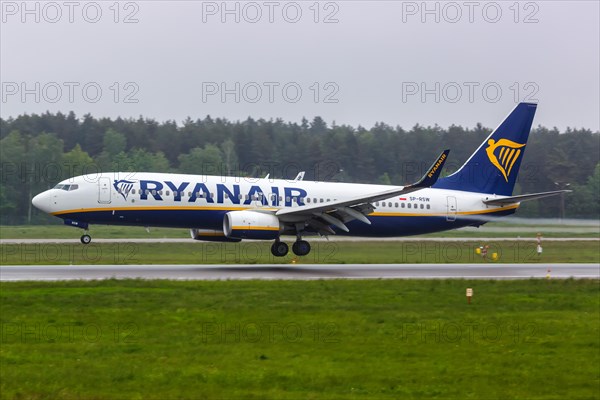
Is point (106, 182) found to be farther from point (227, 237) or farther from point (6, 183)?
point (6, 183)

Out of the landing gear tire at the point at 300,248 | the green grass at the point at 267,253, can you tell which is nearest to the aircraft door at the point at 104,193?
the green grass at the point at 267,253

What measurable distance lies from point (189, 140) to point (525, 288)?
234 feet

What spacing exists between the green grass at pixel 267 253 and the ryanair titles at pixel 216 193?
3.42 metres

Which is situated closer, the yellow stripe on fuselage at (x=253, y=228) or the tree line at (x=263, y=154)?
the yellow stripe on fuselage at (x=253, y=228)

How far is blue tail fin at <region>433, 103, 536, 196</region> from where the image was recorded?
4056cm

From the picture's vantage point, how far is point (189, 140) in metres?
94.8

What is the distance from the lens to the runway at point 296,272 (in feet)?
96.5

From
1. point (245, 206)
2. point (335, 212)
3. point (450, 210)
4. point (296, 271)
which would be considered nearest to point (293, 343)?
point (296, 271)

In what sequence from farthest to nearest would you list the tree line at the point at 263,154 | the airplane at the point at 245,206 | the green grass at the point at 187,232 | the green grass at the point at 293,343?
the tree line at the point at 263,154 < the green grass at the point at 187,232 < the airplane at the point at 245,206 < the green grass at the point at 293,343

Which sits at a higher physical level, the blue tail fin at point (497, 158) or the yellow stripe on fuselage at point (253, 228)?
the blue tail fin at point (497, 158)

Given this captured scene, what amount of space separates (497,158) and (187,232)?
2690 cm

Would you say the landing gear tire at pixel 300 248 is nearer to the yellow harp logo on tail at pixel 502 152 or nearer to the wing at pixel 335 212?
the wing at pixel 335 212

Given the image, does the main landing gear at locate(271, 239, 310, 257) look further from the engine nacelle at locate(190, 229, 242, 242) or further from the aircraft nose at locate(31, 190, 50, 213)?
the aircraft nose at locate(31, 190, 50, 213)

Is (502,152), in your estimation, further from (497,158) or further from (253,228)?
(253,228)
